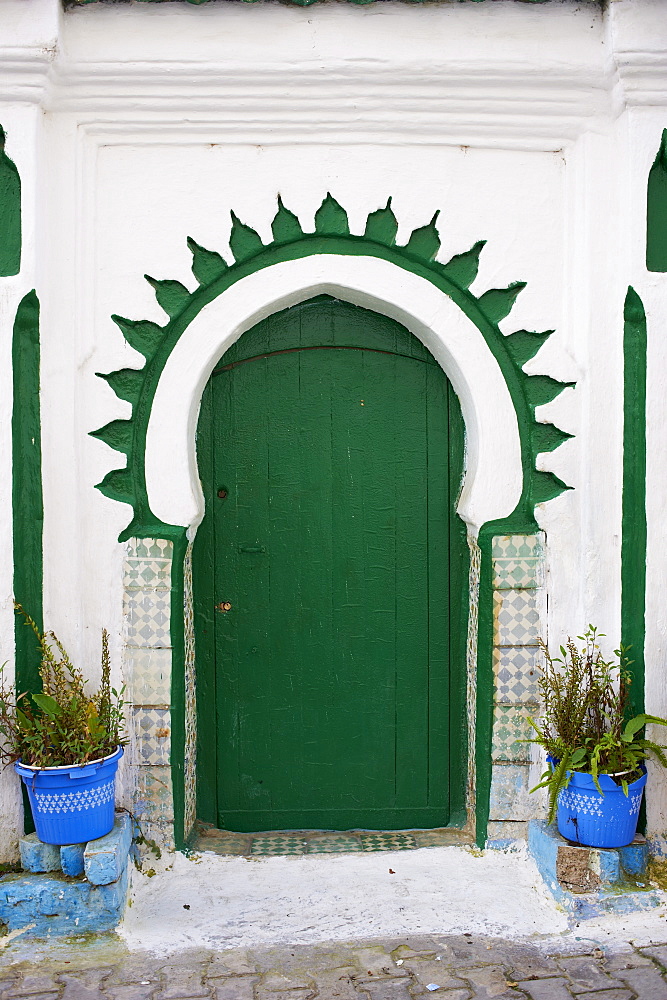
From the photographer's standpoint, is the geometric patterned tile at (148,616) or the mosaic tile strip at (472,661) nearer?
the geometric patterned tile at (148,616)

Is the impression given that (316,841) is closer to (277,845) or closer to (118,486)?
(277,845)

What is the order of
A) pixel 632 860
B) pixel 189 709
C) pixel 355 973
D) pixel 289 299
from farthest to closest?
1. pixel 189 709
2. pixel 289 299
3. pixel 632 860
4. pixel 355 973

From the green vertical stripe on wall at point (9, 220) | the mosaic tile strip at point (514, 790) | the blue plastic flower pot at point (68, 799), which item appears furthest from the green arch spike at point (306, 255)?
the mosaic tile strip at point (514, 790)

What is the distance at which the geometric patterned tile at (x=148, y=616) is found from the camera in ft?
12.7

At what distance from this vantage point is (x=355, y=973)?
3.15 metres

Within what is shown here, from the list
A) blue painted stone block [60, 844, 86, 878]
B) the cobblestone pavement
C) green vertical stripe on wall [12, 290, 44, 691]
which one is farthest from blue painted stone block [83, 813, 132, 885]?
green vertical stripe on wall [12, 290, 44, 691]

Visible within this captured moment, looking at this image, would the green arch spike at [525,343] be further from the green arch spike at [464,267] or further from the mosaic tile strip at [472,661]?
the mosaic tile strip at [472,661]

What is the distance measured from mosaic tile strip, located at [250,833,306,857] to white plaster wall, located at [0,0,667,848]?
114 centimetres

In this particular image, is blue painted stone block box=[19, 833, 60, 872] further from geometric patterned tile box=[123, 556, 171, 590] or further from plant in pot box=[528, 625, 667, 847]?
plant in pot box=[528, 625, 667, 847]

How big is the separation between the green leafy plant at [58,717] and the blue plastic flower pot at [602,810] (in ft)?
6.19

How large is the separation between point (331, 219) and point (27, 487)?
1.75 metres

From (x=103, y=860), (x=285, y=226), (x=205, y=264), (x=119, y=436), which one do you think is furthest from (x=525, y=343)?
(x=103, y=860)

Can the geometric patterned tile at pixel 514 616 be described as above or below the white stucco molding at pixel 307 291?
below

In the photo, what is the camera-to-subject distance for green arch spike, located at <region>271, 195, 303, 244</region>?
12.6 feet
